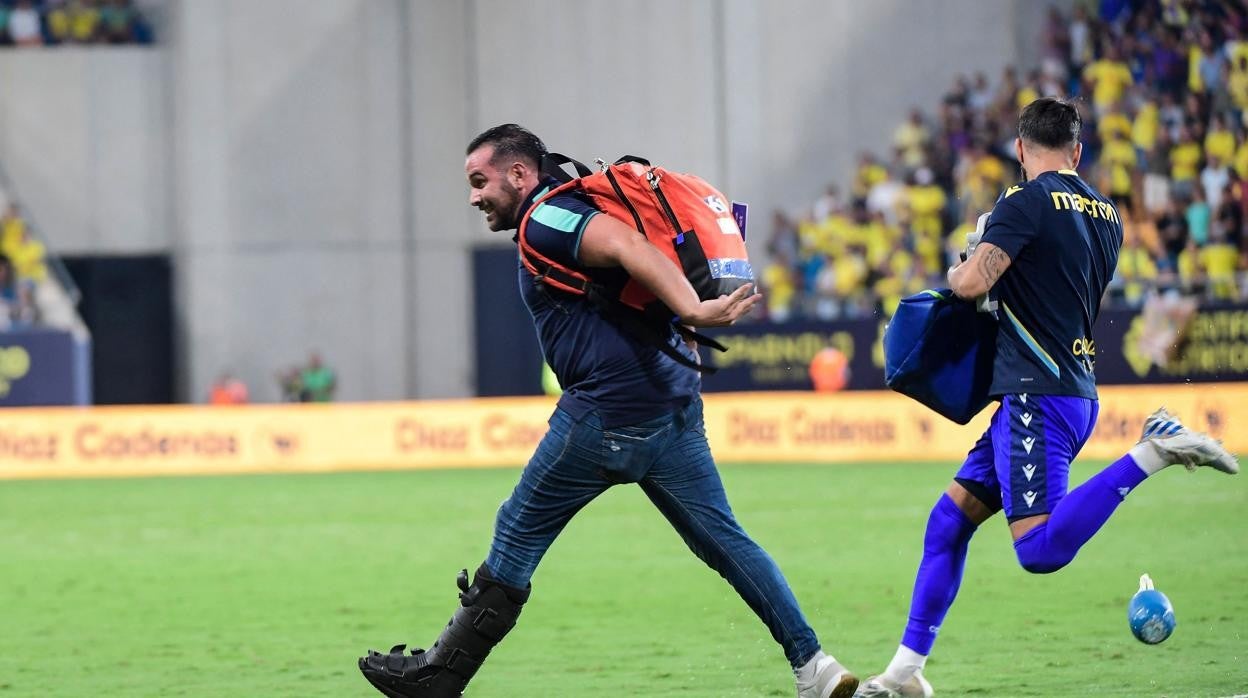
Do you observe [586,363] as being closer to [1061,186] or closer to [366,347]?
[1061,186]

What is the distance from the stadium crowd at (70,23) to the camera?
108ft

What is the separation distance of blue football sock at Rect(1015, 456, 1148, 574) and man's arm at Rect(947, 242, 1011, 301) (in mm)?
795

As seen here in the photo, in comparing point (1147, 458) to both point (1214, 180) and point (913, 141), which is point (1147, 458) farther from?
point (913, 141)

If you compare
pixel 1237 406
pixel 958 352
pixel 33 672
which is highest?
pixel 958 352

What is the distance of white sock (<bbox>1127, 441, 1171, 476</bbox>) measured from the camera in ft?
22.9

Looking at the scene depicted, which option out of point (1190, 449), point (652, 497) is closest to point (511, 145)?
point (652, 497)

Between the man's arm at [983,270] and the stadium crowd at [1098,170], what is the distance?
16.2 meters

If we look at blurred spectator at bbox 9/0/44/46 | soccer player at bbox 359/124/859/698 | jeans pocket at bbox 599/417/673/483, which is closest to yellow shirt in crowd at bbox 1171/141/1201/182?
soccer player at bbox 359/124/859/698

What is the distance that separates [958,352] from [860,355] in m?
17.8

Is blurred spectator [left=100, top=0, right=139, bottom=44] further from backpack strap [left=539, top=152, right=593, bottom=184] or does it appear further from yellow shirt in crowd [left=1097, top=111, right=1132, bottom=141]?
backpack strap [left=539, top=152, right=593, bottom=184]

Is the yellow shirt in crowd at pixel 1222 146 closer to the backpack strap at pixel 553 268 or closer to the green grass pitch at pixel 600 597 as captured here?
the green grass pitch at pixel 600 597

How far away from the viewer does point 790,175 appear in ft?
99.0

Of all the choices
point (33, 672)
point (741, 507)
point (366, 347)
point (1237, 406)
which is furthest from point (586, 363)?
point (366, 347)

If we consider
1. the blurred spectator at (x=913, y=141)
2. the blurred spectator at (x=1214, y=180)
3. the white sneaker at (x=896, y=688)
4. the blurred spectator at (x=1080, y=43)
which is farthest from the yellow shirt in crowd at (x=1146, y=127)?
the white sneaker at (x=896, y=688)
